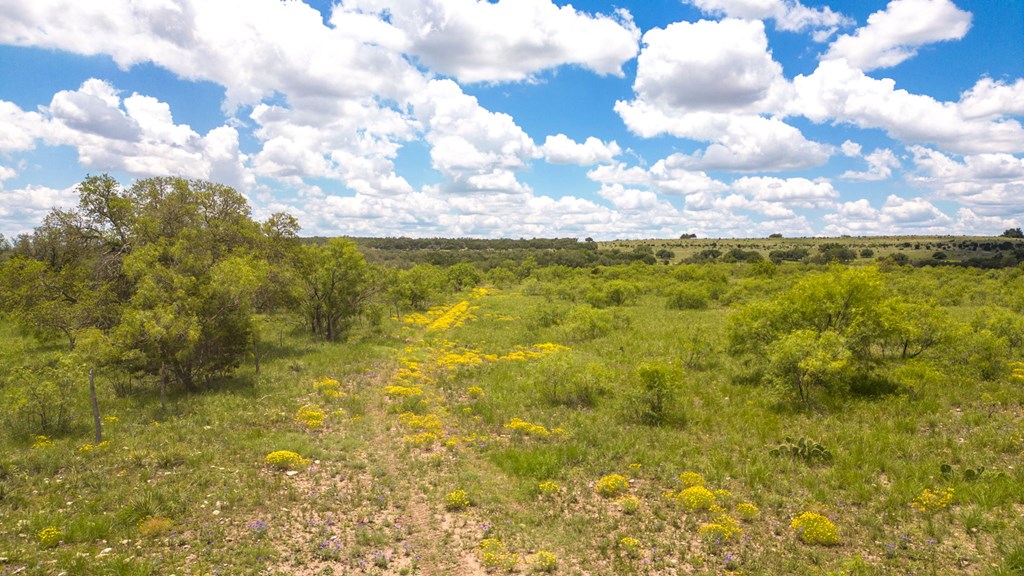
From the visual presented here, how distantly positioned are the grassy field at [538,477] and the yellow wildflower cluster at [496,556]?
0.05 m

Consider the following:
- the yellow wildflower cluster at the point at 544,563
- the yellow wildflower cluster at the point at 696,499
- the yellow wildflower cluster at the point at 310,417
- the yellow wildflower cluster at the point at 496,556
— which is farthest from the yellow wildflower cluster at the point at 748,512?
the yellow wildflower cluster at the point at 310,417

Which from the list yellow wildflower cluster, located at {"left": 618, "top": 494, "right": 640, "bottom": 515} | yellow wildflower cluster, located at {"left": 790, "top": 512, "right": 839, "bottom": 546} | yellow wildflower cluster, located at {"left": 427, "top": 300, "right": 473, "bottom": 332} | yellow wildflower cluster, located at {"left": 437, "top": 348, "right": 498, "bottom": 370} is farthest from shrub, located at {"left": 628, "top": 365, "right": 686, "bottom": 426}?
yellow wildflower cluster, located at {"left": 427, "top": 300, "right": 473, "bottom": 332}

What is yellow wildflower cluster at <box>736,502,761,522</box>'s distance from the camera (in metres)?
9.67

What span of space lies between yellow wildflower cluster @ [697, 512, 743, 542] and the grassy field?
4 centimetres

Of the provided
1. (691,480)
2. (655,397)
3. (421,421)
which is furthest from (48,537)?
(655,397)

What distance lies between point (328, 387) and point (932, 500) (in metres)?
20.4

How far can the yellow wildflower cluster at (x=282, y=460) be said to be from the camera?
12.5 meters

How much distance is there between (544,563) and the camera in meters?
8.38

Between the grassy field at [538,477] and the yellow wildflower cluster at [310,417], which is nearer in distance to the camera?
the grassy field at [538,477]

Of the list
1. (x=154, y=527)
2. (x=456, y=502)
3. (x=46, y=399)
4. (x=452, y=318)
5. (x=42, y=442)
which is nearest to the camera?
(x=154, y=527)

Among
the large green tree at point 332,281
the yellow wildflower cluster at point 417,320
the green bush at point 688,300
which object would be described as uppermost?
the large green tree at point 332,281

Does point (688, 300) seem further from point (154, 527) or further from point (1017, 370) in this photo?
point (154, 527)

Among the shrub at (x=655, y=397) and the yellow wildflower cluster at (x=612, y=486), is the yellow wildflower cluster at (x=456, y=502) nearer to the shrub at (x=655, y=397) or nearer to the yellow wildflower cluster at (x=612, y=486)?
the yellow wildflower cluster at (x=612, y=486)

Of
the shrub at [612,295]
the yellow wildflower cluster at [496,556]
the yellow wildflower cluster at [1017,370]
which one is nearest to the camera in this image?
the yellow wildflower cluster at [496,556]
